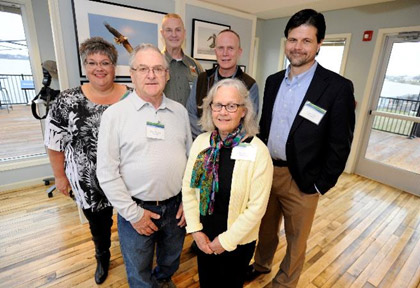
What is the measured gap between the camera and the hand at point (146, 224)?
4.22ft

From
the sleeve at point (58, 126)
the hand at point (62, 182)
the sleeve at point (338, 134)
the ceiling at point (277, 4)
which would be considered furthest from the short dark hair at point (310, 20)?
the ceiling at point (277, 4)

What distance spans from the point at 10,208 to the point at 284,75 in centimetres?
335

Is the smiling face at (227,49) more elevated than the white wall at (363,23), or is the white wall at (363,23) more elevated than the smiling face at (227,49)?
the white wall at (363,23)

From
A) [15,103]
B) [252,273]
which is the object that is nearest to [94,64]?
[252,273]

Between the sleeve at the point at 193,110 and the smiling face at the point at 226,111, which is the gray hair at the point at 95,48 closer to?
the sleeve at the point at 193,110

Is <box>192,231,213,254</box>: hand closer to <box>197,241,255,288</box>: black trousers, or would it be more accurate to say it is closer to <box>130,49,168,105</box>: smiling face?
<box>197,241,255,288</box>: black trousers

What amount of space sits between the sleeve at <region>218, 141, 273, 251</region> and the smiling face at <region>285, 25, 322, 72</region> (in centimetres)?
59

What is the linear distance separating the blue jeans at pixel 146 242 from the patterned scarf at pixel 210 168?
31cm

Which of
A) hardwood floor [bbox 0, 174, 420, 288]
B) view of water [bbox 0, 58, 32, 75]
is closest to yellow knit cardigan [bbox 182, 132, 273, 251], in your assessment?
hardwood floor [bbox 0, 174, 420, 288]

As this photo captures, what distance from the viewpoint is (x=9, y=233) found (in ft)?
7.59

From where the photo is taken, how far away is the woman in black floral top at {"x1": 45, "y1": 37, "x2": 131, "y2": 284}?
142 centimetres

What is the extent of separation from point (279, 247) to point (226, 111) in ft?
5.92

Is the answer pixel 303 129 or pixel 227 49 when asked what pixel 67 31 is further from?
pixel 303 129

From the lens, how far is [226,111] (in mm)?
1146
